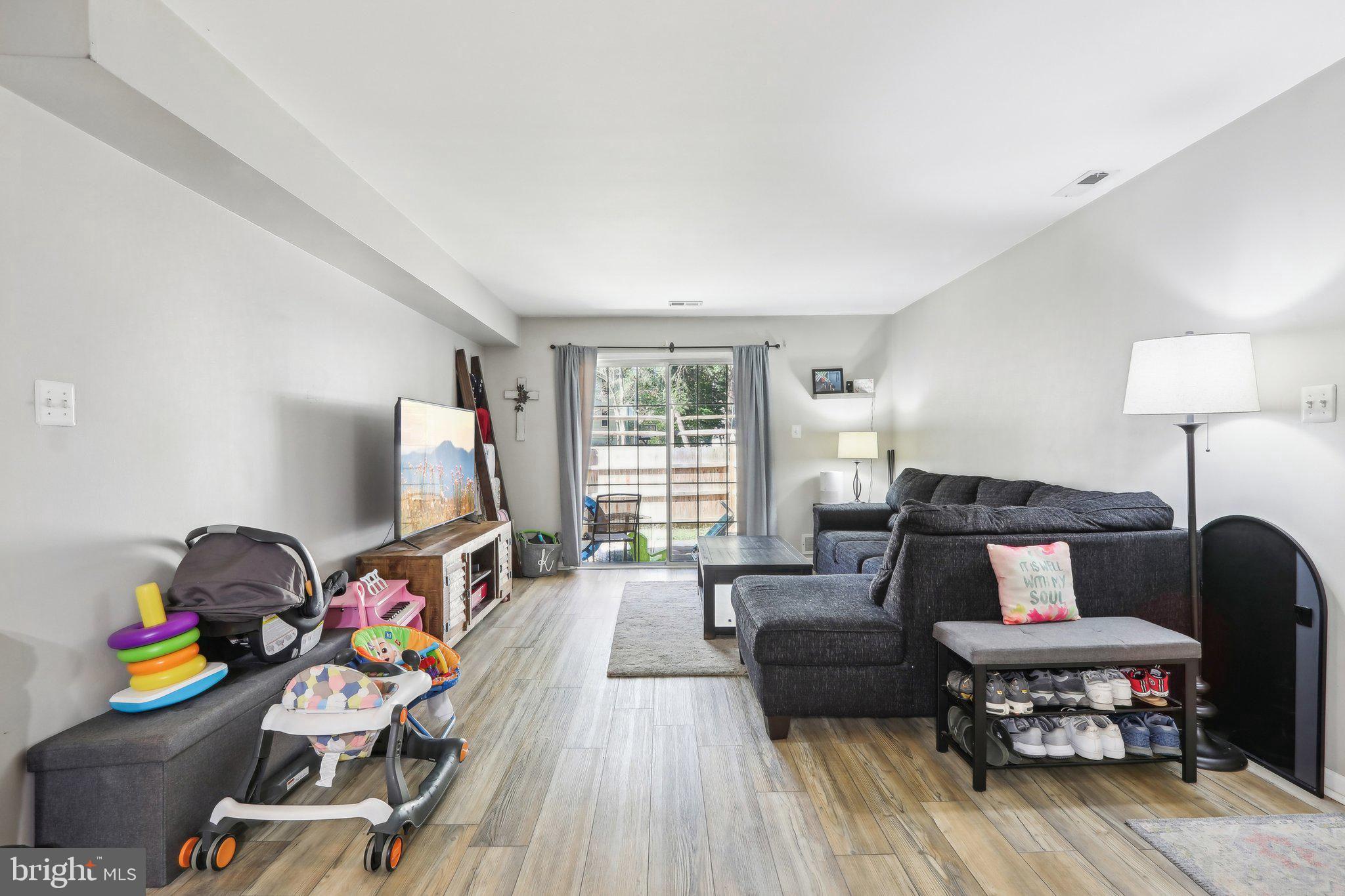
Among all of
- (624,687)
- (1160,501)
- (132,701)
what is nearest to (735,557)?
(624,687)

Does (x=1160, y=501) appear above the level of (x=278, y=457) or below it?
below

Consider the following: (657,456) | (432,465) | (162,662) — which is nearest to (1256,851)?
(162,662)

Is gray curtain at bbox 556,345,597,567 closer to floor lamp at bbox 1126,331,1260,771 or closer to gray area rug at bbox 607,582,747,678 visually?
gray area rug at bbox 607,582,747,678

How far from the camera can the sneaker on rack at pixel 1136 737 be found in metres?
2.20

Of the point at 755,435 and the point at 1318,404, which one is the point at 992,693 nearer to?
the point at 1318,404

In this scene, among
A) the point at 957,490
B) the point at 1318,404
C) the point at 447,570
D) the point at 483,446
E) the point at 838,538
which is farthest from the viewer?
the point at 483,446

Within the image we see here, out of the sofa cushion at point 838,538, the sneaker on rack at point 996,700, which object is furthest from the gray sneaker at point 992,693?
the sofa cushion at point 838,538

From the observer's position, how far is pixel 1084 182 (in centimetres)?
292

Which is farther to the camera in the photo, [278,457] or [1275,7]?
[278,457]

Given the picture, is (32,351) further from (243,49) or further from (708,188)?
(708,188)

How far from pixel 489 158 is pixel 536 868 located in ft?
8.46

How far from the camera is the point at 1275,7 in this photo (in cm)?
175

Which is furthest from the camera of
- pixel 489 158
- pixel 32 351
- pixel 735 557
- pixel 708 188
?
pixel 735 557

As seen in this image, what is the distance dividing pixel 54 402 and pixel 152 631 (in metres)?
0.68
